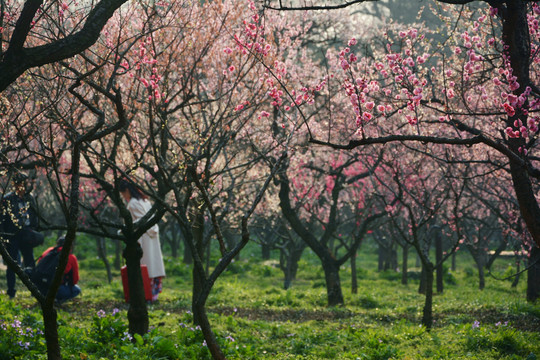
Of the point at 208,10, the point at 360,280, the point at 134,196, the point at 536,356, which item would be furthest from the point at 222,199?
the point at 536,356

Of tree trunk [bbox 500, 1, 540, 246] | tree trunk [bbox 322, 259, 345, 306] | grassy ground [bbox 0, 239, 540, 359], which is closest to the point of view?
tree trunk [bbox 500, 1, 540, 246]

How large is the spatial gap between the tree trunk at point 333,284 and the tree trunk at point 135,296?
230 inches

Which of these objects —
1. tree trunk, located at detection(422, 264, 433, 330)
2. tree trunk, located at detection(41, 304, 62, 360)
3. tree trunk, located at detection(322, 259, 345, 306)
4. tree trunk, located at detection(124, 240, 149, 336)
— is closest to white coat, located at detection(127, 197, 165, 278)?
tree trunk, located at detection(124, 240, 149, 336)

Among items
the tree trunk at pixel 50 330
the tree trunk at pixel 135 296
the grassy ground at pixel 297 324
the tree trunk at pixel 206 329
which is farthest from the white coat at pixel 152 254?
the tree trunk at pixel 206 329

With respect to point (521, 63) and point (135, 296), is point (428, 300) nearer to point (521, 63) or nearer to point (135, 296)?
point (135, 296)

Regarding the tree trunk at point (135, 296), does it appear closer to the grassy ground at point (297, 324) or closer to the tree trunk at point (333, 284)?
the grassy ground at point (297, 324)

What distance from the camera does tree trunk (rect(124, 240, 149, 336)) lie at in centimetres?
769

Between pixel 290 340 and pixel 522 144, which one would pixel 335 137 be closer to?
pixel 290 340

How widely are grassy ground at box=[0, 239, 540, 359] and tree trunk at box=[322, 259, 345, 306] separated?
0.31m

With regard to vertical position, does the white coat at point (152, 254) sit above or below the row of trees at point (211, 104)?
below

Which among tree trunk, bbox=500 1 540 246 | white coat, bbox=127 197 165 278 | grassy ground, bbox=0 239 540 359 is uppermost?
tree trunk, bbox=500 1 540 246

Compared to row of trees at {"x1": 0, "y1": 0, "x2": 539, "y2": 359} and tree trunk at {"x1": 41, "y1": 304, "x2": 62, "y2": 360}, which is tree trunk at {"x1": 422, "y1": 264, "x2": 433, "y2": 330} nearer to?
row of trees at {"x1": 0, "y1": 0, "x2": 539, "y2": 359}

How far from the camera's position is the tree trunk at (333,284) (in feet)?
41.6

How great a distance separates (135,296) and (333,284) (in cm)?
607
